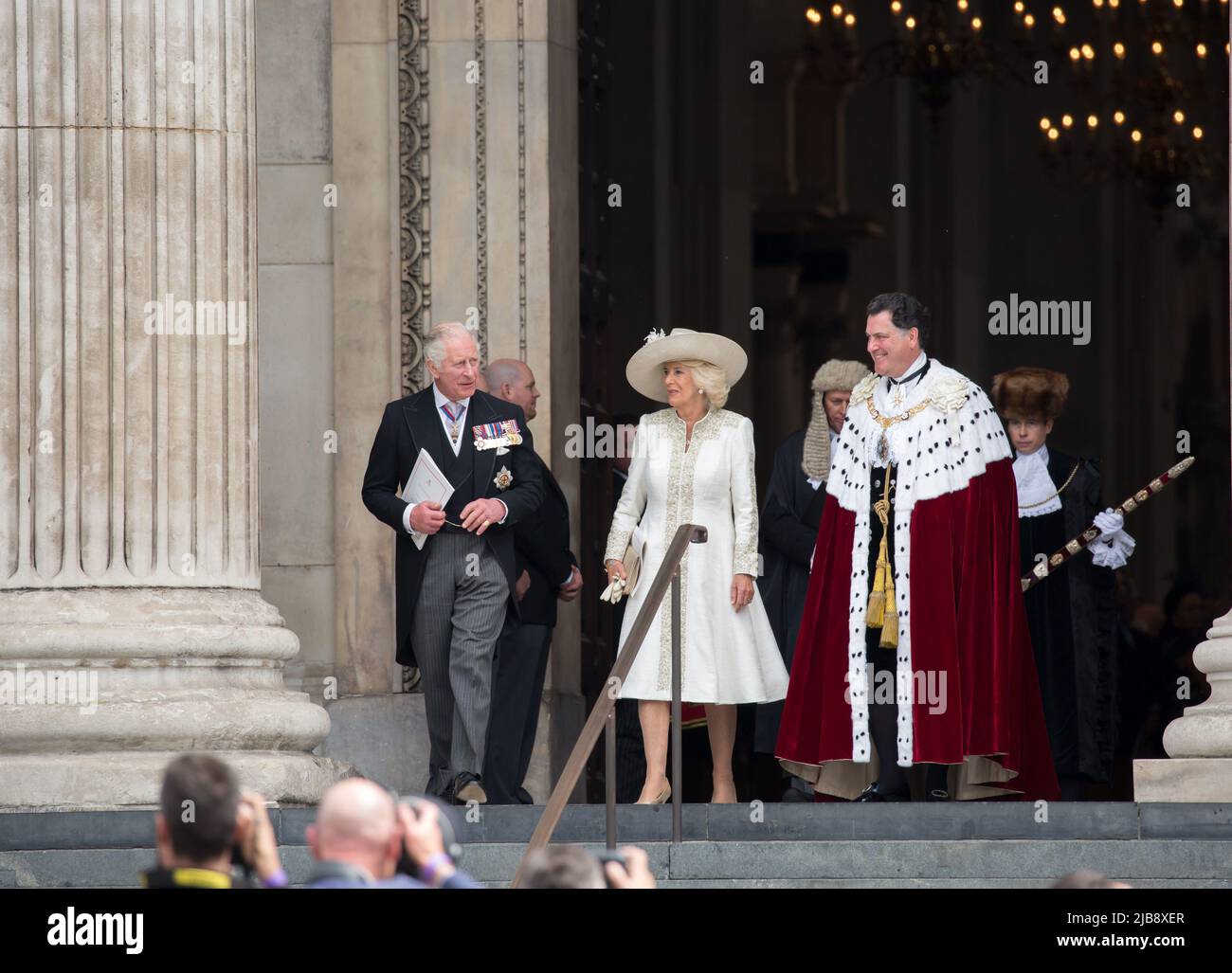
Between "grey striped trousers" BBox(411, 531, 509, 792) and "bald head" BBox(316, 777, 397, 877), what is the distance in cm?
537

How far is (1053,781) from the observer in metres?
11.5

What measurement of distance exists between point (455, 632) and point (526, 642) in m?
0.65

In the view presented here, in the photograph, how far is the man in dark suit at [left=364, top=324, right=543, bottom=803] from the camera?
37.2 feet

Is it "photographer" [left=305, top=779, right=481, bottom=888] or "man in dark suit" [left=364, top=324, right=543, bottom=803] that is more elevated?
"man in dark suit" [left=364, top=324, right=543, bottom=803]

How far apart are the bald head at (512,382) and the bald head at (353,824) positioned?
6.62 m

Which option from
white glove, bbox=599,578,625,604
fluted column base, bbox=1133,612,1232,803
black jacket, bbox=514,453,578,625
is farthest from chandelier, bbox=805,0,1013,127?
fluted column base, bbox=1133,612,1232,803

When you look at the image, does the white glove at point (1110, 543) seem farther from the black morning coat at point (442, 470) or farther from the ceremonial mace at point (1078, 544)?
the black morning coat at point (442, 470)

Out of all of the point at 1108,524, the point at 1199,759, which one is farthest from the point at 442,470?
the point at 1199,759

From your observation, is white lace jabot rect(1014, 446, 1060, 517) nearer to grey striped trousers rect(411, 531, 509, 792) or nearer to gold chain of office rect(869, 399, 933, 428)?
gold chain of office rect(869, 399, 933, 428)

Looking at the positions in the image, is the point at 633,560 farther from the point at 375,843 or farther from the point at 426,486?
the point at 375,843

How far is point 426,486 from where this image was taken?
1162 centimetres

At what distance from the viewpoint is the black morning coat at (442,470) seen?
1155 cm

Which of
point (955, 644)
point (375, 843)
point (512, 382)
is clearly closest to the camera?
point (375, 843)

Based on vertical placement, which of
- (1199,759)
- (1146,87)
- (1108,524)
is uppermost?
(1146,87)
